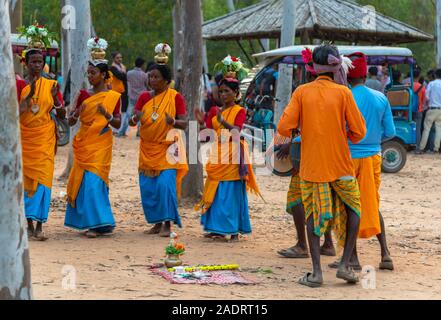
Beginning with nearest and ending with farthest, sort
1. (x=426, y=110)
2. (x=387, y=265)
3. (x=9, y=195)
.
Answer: (x=9, y=195)
(x=387, y=265)
(x=426, y=110)

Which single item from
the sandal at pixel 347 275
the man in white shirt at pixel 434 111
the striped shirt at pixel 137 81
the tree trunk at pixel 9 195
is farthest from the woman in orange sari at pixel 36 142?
the man in white shirt at pixel 434 111

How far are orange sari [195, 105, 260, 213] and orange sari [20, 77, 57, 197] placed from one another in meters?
1.66

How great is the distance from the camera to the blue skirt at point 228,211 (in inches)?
364

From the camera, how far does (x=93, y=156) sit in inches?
368

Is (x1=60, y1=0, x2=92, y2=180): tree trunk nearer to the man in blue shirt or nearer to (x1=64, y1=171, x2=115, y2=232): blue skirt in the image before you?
(x1=64, y1=171, x2=115, y2=232): blue skirt

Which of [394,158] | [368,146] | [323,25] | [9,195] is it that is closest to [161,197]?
[368,146]

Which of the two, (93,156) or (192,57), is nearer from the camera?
(93,156)

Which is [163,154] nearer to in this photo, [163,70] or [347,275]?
[163,70]

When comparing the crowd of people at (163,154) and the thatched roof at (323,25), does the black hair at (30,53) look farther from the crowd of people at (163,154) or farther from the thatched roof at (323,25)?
the thatched roof at (323,25)

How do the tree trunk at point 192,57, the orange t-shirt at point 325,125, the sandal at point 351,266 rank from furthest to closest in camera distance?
the tree trunk at point 192,57
the sandal at point 351,266
the orange t-shirt at point 325,125

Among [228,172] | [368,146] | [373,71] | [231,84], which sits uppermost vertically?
[373,71]

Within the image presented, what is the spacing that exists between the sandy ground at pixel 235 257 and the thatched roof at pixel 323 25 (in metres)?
9.50

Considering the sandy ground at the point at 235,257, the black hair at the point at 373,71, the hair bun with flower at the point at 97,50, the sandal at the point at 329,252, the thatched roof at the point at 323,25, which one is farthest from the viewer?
the thatched roof at the point at 323,25

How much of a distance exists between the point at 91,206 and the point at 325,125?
10.7 feet
